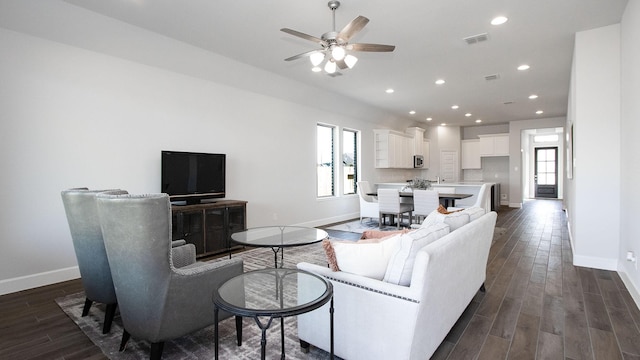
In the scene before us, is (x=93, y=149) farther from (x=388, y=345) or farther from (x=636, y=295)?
(x=636, y=295)

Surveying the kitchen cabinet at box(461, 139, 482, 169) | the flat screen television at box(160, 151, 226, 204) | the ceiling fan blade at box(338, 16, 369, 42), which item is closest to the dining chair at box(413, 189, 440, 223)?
the flat screen television at box(160, 151, 226, 204)

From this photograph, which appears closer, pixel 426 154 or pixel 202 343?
pixel 202 343

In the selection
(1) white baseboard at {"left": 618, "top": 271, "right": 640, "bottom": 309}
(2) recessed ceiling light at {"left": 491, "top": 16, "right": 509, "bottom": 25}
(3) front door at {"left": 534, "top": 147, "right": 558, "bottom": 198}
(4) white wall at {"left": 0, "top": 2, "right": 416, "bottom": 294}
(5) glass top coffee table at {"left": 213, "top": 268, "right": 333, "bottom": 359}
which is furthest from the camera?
(3) front door at {"left": 534, "top": 147, "right": 558, "bottom": 198}

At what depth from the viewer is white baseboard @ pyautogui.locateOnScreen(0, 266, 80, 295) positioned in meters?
3.14

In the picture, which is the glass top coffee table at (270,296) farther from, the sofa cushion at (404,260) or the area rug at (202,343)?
the area rug at (202,343)

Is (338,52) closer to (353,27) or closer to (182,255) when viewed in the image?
(353,27)

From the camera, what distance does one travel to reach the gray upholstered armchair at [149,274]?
1783 millimetres

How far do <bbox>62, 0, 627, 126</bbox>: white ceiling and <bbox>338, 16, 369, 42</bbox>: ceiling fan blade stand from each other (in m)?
0.51

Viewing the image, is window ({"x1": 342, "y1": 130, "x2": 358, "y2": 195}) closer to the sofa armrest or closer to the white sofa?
the white sofa

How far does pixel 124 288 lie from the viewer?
1.93 m

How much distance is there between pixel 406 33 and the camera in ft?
12.9

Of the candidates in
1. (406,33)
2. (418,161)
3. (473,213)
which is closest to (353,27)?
(406,33)

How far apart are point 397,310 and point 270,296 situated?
0.67 m

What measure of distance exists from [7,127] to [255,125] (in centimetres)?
313
